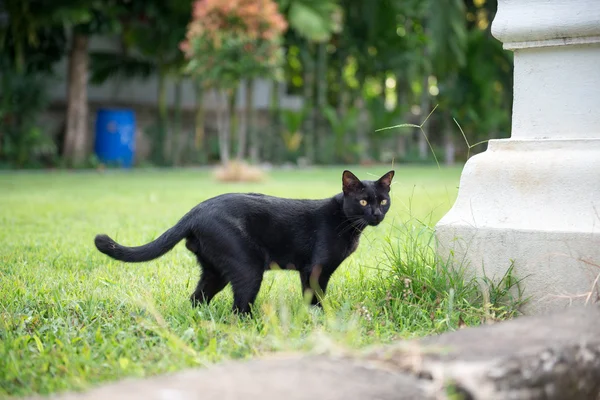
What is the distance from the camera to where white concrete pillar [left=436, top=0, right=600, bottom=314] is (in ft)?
10.3

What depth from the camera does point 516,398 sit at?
1.84m

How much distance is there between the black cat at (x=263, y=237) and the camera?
3.22 m

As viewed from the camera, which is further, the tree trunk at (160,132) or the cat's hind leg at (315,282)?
the tree trunk at (160,132)

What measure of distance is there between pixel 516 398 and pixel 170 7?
20138 mm

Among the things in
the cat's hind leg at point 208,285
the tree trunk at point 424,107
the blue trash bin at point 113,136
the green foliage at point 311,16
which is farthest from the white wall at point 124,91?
the cat's hind leg at point 208,285

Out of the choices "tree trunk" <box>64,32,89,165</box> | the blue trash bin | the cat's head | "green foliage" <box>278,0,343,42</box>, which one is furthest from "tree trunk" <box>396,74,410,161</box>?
the cat's head

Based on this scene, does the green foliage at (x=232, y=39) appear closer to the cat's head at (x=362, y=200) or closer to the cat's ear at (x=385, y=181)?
the cat's ear at (x=385, y=181)

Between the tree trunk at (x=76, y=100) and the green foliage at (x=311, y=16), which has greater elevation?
the green foliage at (x=311, y=16)

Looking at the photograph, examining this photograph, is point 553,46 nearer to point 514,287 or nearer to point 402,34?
point 514,287

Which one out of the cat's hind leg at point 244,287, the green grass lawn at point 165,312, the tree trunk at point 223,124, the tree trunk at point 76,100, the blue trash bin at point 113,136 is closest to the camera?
the green grass lawn at point 165,312

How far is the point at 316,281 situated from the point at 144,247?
830 millimetres

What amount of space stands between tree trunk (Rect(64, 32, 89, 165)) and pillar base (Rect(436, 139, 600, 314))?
17323mm

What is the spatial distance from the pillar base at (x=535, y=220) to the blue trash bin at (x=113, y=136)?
18.7m

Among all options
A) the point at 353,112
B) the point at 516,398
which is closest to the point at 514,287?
the point at 516,398
